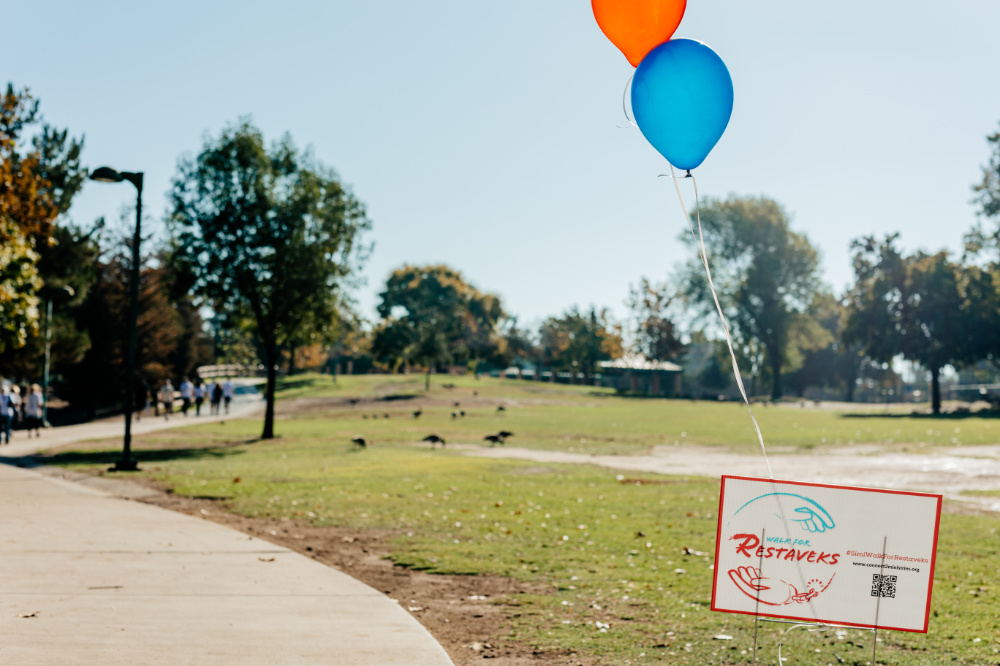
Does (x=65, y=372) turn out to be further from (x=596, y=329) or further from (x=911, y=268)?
(x=596, y=329)

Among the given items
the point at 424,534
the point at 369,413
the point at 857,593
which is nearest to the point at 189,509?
the point at 424,534

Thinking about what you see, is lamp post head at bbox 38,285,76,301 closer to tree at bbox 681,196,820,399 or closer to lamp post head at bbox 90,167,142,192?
lamp post head at bbox 90,167,142,192

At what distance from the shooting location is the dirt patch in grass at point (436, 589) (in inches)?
204

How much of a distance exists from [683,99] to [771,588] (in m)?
3.05

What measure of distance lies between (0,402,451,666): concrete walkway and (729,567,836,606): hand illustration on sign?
200 centimetres

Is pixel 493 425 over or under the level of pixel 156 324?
under

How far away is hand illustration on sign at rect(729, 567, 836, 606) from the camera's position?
3951 millimetres

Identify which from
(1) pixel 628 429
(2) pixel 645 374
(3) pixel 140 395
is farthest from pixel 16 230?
(2) pixel 645 374

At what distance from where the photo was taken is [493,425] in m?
34.8

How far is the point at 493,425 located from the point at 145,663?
30.5m

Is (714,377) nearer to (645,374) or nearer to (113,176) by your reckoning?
(645,374)

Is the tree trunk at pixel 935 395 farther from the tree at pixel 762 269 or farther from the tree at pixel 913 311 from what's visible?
the tree at pixel 762 269

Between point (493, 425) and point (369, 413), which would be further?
point (369, 413)

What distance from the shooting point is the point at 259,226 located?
23922mm
